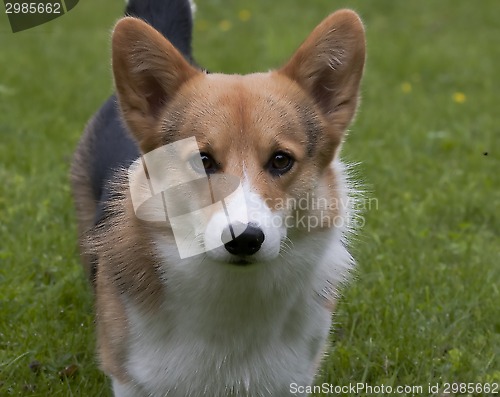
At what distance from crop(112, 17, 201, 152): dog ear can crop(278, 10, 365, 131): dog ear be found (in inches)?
16.3

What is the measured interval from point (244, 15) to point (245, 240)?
822 cm

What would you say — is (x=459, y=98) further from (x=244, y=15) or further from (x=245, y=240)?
(x=245, y=240)

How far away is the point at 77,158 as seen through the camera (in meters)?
4.45

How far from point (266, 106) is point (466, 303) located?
1.96m

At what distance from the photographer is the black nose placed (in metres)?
2.51

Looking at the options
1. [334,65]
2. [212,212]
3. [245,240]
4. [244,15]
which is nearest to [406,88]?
[244,15]

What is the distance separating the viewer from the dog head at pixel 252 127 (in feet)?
8.68

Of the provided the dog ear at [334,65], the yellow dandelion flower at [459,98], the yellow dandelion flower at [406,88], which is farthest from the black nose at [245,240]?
the yellow dandelion flower at [406,88]

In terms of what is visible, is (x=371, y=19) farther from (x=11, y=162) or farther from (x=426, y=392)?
(x=426, y=392)

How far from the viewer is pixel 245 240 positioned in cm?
252

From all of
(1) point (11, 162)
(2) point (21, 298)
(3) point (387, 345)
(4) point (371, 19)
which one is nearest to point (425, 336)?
(3) point (387, 345)

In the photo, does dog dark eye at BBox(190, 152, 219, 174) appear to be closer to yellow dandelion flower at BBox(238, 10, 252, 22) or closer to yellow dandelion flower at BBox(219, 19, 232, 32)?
yellow dandelion flower at BBox(219, 19, 232, 32)

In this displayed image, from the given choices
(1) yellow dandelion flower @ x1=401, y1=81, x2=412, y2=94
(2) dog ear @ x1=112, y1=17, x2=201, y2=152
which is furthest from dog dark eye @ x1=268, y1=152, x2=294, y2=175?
(1) yellow dandelion flower @ x1=401, y1=81, x2=412, y2=94

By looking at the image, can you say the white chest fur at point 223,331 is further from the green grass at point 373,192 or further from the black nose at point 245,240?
the green grass at point 373,192
